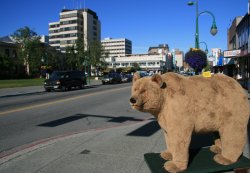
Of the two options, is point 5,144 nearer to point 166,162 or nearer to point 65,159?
point 65,159

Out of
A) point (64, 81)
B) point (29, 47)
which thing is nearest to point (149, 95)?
point (64, 81)

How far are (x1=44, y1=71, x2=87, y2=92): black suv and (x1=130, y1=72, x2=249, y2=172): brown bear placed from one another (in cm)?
2625

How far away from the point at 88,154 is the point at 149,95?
2.82 meters

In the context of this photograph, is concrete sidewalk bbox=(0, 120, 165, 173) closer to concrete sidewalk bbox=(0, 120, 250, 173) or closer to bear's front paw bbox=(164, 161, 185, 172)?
concrete sidewalk bbox=(0, 120, 250, 173)

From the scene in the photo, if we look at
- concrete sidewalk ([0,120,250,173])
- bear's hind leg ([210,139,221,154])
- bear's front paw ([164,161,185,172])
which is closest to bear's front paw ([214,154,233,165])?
bear's hind leg ([210,139,221,154])

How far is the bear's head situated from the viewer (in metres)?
3.50

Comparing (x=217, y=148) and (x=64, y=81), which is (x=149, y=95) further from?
(x=64, y=81)

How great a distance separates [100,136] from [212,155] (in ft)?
12.6

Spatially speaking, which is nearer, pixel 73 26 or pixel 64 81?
pixel 64 81

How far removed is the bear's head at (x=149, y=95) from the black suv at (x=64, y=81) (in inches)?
1034

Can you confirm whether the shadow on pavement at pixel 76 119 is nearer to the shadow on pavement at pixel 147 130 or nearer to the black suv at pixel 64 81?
the shadow on pavement at pixel 147 130

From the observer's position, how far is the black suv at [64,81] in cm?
2914

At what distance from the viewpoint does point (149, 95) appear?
138 inches

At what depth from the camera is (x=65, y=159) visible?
5.57 meters
